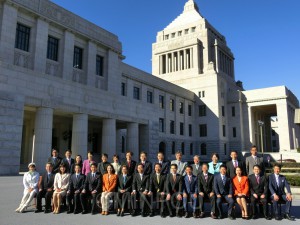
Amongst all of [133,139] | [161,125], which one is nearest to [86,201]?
[133,139]

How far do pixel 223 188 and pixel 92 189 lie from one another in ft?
13.5

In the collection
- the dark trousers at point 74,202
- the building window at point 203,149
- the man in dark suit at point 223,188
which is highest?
the building window at point 203,149

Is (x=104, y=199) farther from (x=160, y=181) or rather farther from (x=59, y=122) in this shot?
(x=59, y=122)

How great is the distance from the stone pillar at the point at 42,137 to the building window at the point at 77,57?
30.4 feet

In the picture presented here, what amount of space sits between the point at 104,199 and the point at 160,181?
1.83 meters

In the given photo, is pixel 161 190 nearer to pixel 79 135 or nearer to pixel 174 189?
pixel 174 189

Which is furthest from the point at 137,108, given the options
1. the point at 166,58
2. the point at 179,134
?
the point at 166,58

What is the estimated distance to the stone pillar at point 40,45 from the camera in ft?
79.7

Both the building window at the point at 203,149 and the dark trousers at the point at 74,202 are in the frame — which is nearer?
the dark trousers at the point at 74,202

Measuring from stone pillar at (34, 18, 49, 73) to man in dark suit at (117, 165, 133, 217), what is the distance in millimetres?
18209

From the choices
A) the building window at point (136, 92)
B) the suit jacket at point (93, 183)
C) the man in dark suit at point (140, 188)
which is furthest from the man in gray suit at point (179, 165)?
the building window at point (136, 92)

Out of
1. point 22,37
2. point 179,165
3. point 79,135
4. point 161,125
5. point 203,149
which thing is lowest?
point 179,165

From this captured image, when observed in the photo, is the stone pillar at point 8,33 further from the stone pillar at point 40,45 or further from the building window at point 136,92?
the building window at point 136,92

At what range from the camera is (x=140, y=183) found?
9.03 m
